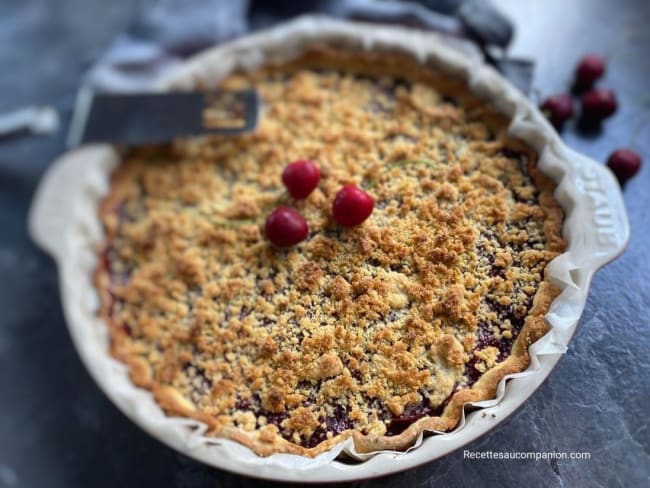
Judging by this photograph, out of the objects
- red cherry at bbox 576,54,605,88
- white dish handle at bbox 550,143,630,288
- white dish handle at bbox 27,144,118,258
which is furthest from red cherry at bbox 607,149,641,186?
white dish handle at bbox 27,144,118,258

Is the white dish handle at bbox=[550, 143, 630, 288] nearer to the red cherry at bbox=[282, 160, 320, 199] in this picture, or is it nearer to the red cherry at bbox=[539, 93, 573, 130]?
the red cherry at bbox=[539, 93, 573, 130]

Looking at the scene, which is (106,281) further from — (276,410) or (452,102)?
(452,102)

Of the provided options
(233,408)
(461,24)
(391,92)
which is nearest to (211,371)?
(233,408)

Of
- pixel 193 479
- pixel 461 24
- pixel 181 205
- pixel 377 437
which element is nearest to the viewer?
pixel 377 437

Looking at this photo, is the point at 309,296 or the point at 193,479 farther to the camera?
the point at 193,479

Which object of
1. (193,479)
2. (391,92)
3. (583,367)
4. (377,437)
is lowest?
(193,479)

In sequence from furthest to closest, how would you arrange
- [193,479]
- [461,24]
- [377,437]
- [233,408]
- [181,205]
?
1. [461,24]
2. [181,205]
3. [193,479]
4. [233,408]
5. [377,437]
